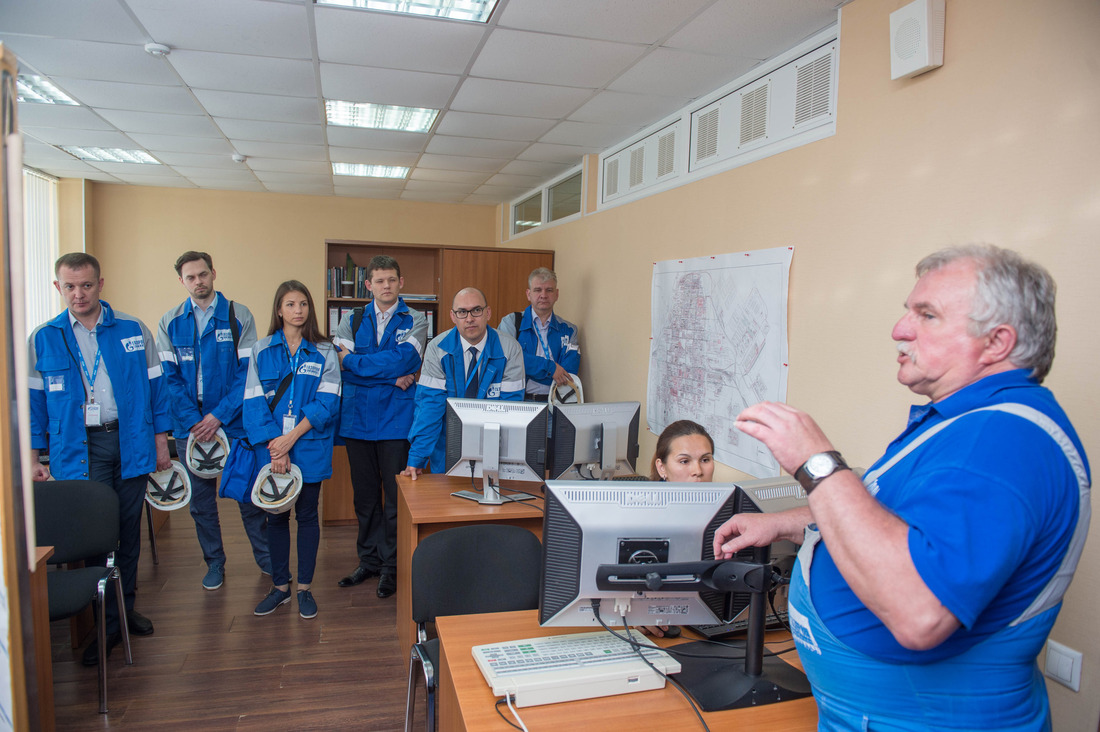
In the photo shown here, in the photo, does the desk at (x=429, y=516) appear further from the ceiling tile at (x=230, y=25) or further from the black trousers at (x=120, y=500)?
the ceiling tile at (x=230, y=25)

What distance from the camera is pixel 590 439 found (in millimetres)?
2959

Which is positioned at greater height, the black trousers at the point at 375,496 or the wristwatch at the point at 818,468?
the wristwatch at the point at 818,468

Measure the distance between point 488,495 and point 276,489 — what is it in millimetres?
1112

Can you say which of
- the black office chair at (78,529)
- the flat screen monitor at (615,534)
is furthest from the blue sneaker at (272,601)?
the flat screen monitor at (615,534)

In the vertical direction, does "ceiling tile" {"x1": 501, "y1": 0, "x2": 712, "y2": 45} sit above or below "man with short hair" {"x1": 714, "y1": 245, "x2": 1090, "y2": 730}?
above

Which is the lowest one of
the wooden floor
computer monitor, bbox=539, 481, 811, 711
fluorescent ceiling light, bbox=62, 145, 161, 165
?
the wooden floor

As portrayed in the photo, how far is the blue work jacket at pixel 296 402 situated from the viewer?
3.36 m

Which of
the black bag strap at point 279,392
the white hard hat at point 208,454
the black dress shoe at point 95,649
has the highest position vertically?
the black bag strap at point 279,392

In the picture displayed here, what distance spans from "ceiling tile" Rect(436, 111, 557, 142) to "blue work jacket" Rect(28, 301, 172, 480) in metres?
2.36

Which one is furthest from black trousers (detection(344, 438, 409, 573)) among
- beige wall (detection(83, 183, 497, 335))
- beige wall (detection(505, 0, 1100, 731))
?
beige wall (detection(83, 183, 497, 335))

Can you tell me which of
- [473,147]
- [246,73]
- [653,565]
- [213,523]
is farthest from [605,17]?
[213,523]

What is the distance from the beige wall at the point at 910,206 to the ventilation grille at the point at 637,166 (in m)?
0.18

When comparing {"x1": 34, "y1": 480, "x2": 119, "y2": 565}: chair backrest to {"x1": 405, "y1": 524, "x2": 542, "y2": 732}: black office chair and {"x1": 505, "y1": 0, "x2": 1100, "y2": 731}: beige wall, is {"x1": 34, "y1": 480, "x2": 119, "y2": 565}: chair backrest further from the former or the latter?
{"x1": 505, "y1": 0, "x2": 1100, "y2": 731}: beige wall

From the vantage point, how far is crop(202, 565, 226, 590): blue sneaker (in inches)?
150
